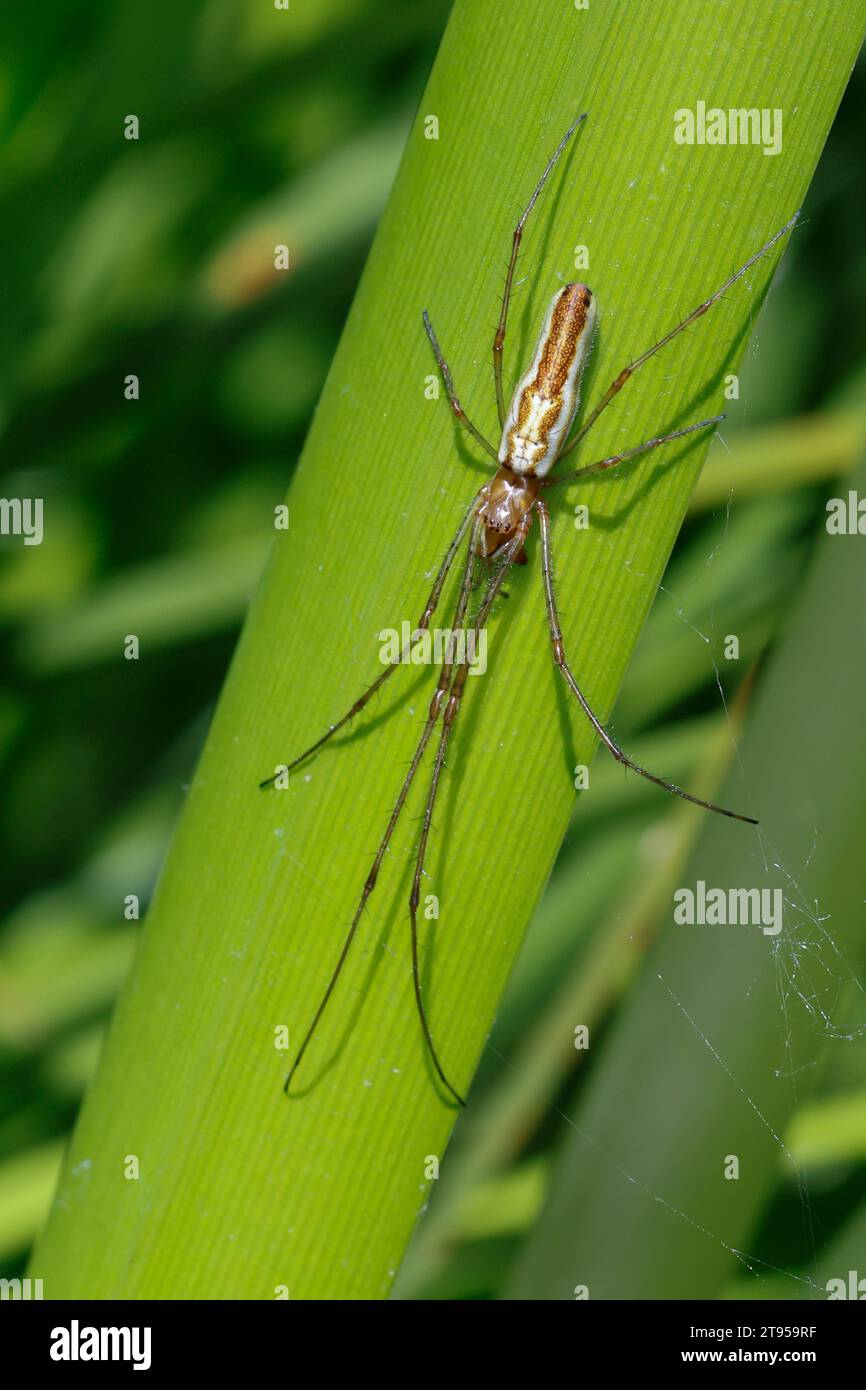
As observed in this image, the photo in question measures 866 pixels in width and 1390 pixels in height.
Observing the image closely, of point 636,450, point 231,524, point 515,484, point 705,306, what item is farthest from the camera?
point 231,524

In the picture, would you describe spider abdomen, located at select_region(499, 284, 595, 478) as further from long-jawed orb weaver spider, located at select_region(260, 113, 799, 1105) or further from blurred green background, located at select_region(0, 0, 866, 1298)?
blurred green background, located at select_region(0, 0, 866, 1298)

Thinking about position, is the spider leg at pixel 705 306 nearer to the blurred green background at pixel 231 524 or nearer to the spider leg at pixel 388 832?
the spider leg at pixel 388 832

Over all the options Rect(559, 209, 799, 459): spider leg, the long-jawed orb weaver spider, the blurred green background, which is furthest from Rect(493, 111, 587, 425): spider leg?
the blurred green background

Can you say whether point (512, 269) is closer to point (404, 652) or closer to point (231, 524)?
point (404, 652)

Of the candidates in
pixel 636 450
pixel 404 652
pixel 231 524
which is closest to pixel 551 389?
pixel 636 450

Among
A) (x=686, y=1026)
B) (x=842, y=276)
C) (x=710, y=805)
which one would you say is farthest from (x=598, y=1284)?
(x=842, y=276)

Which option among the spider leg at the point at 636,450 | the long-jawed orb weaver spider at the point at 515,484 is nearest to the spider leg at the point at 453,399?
the long-jawed orb weaver spider at the point at 515,484

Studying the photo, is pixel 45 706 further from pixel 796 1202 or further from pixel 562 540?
pixel 796 1202
